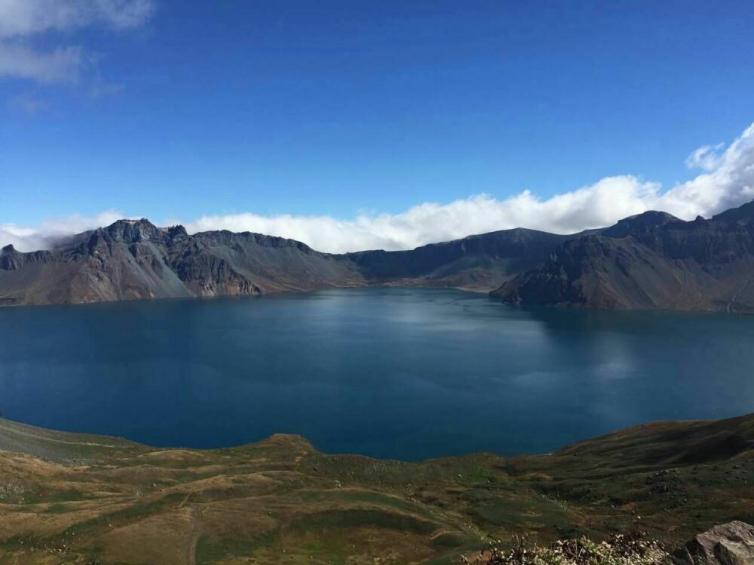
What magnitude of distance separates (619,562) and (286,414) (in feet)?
416

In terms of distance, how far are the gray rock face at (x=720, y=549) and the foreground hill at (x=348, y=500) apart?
19.1m

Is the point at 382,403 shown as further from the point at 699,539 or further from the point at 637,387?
the point at 699,539

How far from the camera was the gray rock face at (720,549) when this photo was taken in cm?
3312

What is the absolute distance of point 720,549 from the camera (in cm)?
3362

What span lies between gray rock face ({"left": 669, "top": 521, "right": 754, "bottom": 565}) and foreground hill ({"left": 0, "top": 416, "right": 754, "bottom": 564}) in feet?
62.6

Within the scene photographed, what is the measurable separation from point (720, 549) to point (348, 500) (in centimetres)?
4971

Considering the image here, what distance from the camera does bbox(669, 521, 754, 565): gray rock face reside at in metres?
33.1

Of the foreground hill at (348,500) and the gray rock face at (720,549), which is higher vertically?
the gray rock face at (720,549)

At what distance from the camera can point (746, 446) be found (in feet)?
291

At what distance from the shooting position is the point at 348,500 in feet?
242

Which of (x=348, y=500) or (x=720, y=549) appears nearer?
(x=720, y=549)

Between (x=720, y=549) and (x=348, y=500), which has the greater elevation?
(x=720, y=549)

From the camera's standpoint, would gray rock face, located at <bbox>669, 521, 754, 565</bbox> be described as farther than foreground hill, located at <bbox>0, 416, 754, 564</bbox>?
No

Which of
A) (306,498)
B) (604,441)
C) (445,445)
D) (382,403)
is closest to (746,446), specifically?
(604,441)
